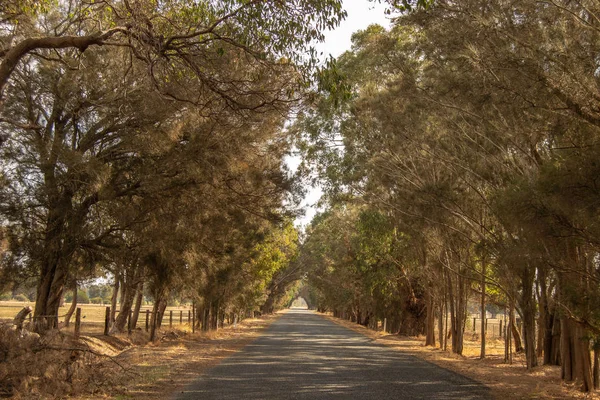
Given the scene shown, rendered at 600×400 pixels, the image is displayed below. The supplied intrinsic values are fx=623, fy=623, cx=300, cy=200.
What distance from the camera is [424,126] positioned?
63.6 feet

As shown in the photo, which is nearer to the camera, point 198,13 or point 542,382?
point 198,13

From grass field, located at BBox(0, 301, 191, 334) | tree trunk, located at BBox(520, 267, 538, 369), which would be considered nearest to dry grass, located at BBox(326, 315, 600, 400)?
tree trunk, located at BBox(520, 267, 538, 369)

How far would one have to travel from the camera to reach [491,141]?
15.9 meters

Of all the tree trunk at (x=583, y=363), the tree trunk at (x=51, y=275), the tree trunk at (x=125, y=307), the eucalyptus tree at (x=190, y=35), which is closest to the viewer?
the eucalyptus tree at (x=190, y=35)

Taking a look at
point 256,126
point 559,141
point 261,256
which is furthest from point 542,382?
point 261,256

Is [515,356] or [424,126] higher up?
[424,126]

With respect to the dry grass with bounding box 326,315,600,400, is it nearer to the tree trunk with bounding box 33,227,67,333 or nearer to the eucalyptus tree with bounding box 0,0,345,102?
the eucalyptus tree with bounding box 0,0,345,102

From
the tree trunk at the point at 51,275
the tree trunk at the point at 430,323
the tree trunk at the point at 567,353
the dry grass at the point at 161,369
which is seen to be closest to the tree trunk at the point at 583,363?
the tree trunk at the point at 567,353

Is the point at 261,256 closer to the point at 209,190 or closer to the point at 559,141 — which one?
the point at 209,190

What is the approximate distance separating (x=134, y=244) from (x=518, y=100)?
1200 centimetres

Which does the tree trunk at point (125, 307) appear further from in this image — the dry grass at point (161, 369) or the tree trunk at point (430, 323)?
the tree trunk at point (430, 323)

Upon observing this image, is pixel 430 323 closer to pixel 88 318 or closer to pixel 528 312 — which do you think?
pixel 528 312

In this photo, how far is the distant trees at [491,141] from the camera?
10648 millimetres

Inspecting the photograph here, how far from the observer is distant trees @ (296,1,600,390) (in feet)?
34.9
